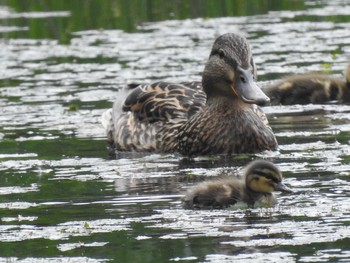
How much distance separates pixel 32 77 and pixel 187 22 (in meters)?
4.44

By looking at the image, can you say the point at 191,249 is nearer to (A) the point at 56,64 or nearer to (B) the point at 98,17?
(A) the point at 56,64

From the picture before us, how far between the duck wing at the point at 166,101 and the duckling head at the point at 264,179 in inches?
118

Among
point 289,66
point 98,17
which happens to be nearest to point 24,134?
point 289,66

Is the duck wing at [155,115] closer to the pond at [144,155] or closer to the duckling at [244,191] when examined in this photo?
the pond at [144,155]

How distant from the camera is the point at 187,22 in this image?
20.8 m

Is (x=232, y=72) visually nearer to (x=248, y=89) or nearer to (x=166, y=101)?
(x=248, y=89)

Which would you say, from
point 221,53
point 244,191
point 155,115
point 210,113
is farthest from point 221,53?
point 244,191

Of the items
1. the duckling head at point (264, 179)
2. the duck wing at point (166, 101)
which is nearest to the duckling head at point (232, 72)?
the duck wing at point (166, 101)

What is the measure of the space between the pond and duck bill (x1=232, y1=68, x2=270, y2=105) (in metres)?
0.51

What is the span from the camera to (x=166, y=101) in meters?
12.6

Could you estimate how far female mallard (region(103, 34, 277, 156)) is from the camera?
11859 millimetres

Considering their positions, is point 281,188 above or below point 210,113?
below

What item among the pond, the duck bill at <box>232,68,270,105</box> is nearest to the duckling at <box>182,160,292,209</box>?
the pond

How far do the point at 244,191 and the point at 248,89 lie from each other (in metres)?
2.21
